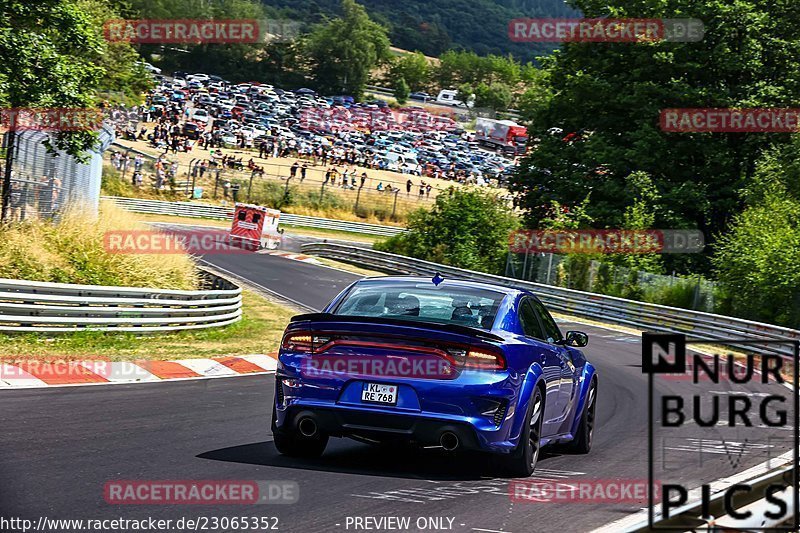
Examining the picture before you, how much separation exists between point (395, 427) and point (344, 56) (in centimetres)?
15506

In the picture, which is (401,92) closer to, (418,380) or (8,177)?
(8,177)

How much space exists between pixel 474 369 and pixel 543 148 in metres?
39.5

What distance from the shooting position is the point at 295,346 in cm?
835

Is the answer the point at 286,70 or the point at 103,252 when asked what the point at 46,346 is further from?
the point at 286,70

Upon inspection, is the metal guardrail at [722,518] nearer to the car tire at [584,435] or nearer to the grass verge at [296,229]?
the car tire at [584,435]

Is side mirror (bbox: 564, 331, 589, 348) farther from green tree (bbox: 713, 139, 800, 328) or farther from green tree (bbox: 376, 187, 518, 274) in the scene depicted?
green tree (bbox: 376, 187, 518, 274)

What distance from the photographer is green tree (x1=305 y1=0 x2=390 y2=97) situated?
6304 inches

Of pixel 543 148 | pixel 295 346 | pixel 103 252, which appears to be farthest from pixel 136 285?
pixel 543 148

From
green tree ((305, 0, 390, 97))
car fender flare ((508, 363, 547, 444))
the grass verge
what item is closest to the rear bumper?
car fender flare ((508, 363, 547, 444))

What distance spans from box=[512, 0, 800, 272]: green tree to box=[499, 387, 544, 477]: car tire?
3424 centimetres

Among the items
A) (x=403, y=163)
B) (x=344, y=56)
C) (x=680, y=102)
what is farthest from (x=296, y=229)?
(x=344, y=56)

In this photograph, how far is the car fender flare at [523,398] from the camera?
8.02 m

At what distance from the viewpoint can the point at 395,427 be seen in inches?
310

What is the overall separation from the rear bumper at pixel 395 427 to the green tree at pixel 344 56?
15385 cm
